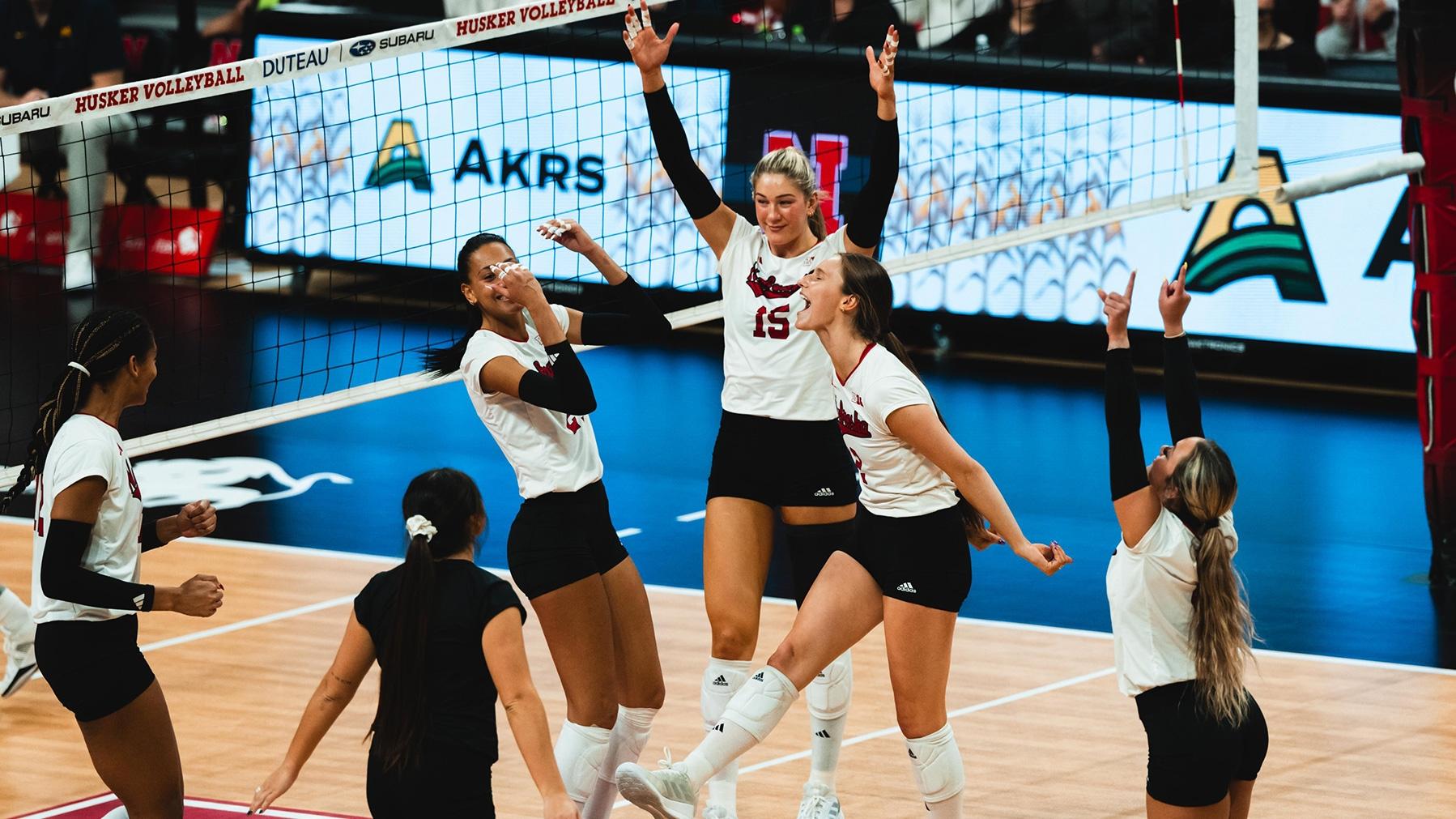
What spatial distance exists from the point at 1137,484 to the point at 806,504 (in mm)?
1515

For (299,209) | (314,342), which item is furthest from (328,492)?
(299,209)

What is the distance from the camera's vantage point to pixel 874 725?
8.20 meters

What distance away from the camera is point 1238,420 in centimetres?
1388

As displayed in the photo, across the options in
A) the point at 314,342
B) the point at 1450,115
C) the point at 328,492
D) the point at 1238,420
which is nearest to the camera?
the point at 1450,115

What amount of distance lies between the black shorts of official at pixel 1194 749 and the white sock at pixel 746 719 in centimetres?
113

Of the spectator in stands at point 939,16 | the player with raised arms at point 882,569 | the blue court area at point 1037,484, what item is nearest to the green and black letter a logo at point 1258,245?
the blue court area at point 1037,484

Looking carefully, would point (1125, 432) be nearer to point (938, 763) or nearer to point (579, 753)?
point (938, 763)

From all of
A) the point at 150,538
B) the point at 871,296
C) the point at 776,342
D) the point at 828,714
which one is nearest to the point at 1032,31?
the point at 776,342

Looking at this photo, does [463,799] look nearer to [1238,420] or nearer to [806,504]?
[806,504]

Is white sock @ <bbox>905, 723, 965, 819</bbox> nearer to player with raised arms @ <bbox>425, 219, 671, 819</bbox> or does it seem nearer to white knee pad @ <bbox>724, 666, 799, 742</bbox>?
white knee pad @ <bbox>724, 666, 799, 742</bbox>

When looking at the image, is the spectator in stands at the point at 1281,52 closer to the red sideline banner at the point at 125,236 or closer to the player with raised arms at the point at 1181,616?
the red sideline banner at the point at 125,236

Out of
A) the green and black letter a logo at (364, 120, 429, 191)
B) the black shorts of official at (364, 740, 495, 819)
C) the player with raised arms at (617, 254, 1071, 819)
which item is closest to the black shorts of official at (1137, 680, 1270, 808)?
the player with raised arms at (617, 254, 1071, 819)

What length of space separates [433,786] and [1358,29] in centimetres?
1175

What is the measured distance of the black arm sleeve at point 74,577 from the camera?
18.2ft
